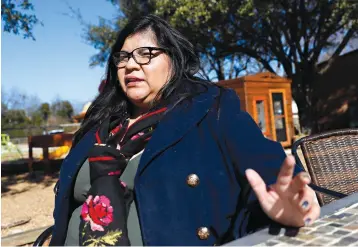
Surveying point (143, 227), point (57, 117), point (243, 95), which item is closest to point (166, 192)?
point (143, 227)

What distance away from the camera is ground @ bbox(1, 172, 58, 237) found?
466cm

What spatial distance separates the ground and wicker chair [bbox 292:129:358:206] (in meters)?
3.26

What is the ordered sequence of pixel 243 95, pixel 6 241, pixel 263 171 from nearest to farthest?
pixel 263 171 < pixel 6 241 < pixel 243 95

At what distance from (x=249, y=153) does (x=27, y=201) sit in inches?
Result: 208

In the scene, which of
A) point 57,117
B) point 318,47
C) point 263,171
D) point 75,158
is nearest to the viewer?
point 263,171

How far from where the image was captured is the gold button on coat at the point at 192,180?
136cm

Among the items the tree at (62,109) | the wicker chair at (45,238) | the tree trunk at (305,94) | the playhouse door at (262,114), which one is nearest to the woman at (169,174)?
the wicker chair at (45,238)

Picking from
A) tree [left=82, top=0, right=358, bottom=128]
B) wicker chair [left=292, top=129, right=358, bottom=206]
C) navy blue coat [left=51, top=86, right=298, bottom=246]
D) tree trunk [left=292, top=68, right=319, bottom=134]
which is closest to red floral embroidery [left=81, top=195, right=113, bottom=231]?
navy blue coat [left=51, top=86, right=298, bottom=246]

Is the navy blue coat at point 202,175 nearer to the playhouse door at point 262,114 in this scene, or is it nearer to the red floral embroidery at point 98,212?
the red floral embroidery at point 98,212

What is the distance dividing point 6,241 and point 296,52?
1433cm

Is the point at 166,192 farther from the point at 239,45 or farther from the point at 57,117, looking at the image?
the point at 57,117

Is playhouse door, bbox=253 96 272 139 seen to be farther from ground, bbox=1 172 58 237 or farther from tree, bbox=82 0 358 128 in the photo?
ground, bbox=1 172 58 237

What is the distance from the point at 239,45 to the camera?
16.2 m

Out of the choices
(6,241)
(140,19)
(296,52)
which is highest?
(296,52)
